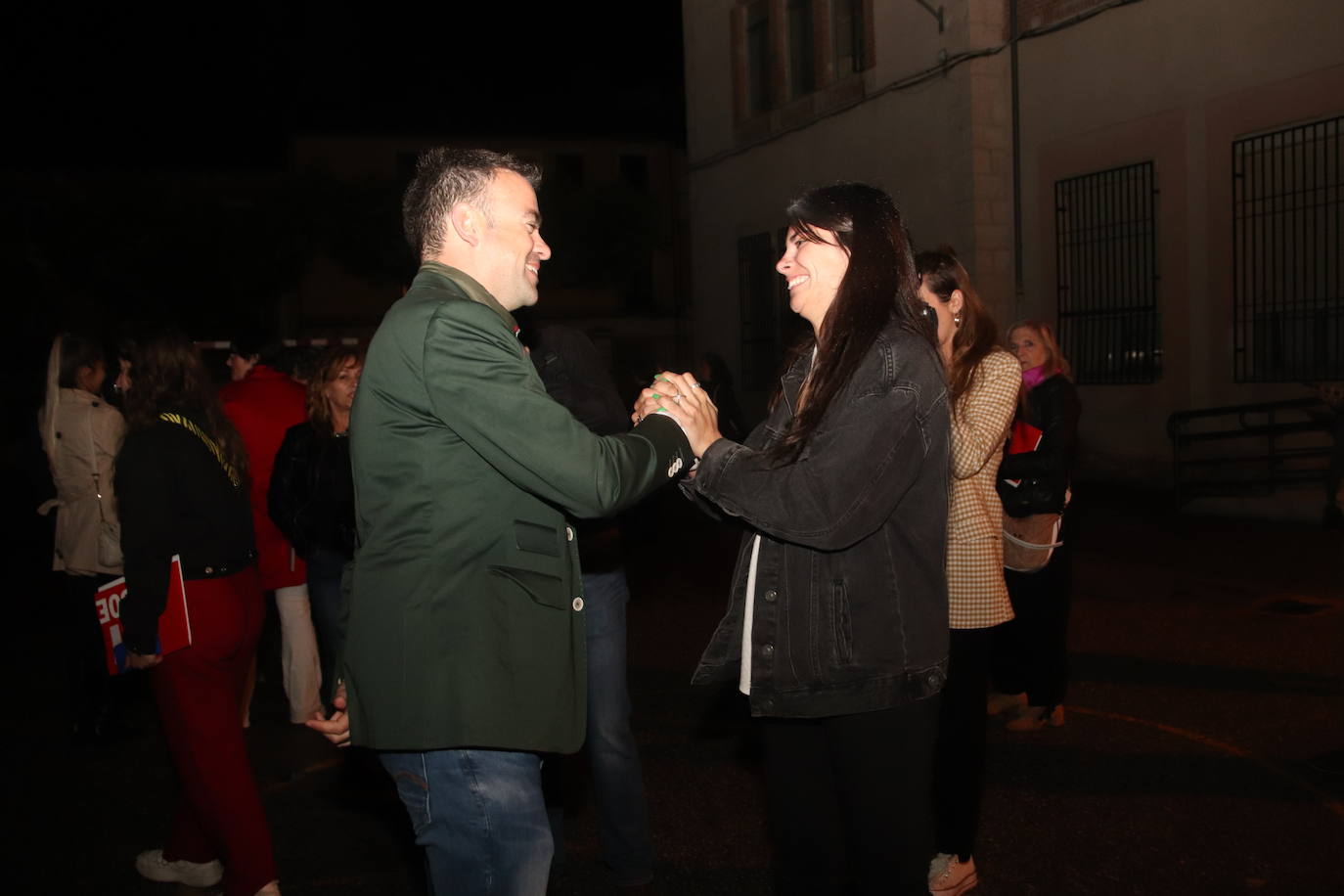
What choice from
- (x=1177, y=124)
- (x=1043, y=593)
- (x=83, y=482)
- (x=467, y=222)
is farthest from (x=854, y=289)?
(x=1177, y=124)

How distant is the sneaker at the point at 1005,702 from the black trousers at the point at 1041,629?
246 mm

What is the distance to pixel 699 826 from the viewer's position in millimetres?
4656

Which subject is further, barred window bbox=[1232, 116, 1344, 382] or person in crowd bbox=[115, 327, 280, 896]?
barred window bbox=[1232, 116, 1344, 382]

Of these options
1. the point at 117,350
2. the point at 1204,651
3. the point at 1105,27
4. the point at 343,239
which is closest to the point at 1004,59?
the point at 1105,27

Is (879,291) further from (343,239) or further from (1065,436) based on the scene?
(343,239)

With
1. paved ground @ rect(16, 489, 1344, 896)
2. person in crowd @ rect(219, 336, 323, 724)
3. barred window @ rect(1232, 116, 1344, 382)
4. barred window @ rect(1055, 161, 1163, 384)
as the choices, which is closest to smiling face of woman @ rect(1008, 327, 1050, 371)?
paved ground @ rect(16, 489, 1344, 896)

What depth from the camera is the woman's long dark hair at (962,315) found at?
3.87 meters

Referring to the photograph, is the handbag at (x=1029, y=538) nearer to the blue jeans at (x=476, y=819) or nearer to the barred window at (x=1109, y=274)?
the blue jeans at (x=476, y=819)

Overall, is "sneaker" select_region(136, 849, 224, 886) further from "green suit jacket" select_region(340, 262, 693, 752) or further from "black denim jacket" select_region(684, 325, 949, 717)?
"black denim jacket" select_region(684, 325, 949, 717)

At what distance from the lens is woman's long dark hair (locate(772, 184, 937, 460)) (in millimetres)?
2645

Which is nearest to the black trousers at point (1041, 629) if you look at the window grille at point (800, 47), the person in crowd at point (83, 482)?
the person in crowd at point (83, 482)

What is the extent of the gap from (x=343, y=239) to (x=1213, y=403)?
28.1 m

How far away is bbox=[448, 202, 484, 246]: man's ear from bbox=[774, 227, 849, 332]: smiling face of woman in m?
Answer: 0.70

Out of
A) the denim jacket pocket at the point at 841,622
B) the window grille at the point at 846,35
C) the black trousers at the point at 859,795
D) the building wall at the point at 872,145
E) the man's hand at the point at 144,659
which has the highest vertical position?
the window grille at the point at 846,35
